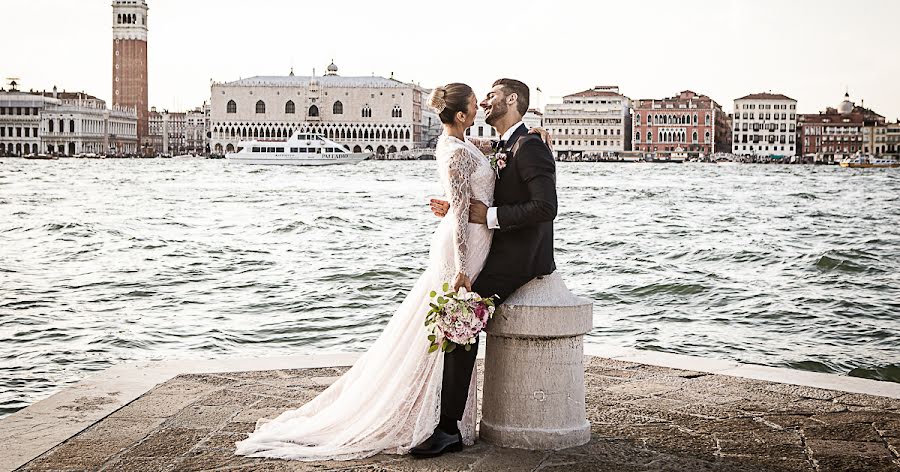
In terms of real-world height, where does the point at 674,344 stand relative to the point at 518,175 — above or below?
below

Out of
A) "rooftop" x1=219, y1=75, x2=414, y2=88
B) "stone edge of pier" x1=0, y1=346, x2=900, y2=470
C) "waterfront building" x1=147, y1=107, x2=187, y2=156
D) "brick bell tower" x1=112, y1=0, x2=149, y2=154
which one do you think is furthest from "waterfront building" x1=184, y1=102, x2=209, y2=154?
"stone edge of pier" x1=0, y1=346, x2=900, y2=470

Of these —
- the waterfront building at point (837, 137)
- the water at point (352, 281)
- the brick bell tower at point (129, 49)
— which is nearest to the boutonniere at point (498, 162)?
the water at point (352, 281)

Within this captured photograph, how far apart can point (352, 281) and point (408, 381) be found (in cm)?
838

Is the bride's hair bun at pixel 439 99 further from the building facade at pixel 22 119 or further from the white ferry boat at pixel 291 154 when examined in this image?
the building facade at pixel 22 119

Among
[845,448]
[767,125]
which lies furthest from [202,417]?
[767,125]

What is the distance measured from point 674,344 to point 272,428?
489cm

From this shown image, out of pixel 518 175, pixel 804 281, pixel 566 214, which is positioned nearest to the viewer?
pixel 518 175

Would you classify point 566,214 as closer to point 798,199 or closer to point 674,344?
point 798,199

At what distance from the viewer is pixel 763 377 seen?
159 inches

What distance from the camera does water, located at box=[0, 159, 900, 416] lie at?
24.3 ft

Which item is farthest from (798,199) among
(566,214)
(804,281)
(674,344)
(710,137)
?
(710,137)

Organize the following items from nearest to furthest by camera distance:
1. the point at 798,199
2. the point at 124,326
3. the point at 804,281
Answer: the point at 124,326 → the point at 804,281 → the point at 798,199

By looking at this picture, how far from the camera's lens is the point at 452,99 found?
2.91m

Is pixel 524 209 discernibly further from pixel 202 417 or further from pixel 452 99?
pixel 202 417
